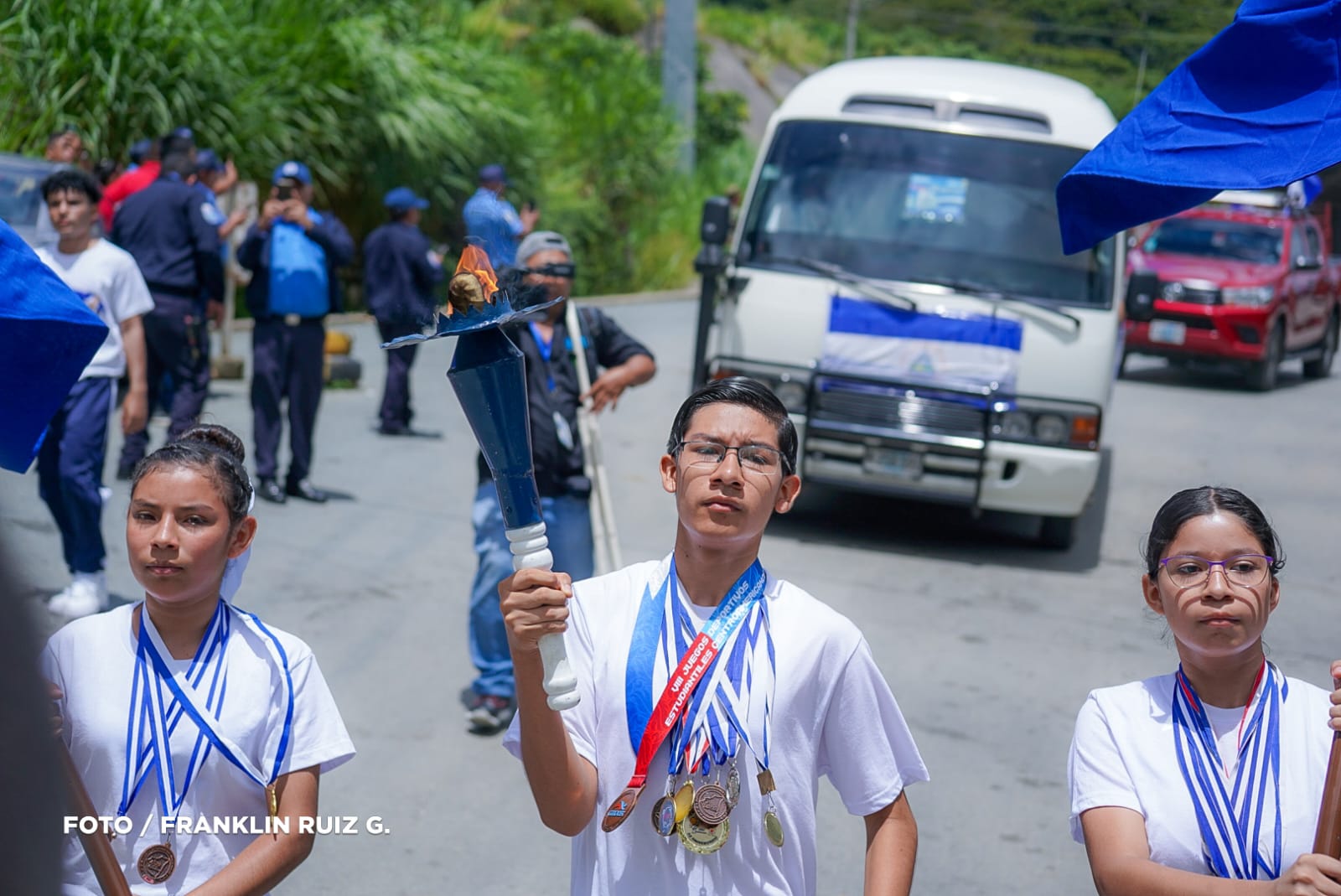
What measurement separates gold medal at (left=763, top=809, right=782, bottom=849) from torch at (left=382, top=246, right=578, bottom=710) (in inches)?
19.5

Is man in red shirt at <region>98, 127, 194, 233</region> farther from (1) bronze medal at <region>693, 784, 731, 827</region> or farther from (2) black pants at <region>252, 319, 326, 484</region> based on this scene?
(1) bronze medal at <region>693, 784, 731, 827</region>

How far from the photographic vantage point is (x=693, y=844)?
2652 mm

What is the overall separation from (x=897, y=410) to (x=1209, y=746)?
20.1 feet

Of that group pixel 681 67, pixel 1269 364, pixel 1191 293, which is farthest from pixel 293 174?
pixel 681 67

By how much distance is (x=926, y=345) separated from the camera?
8742 millimetres

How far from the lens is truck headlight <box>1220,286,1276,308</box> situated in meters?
Answer: 17.1

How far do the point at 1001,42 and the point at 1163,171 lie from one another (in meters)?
34.2

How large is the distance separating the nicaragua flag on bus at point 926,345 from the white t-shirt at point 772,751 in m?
6.09

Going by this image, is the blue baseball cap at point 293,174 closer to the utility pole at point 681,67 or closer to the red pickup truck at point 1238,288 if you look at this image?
the red pickup truck at point 1238,288

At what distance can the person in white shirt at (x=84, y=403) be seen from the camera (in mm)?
6652

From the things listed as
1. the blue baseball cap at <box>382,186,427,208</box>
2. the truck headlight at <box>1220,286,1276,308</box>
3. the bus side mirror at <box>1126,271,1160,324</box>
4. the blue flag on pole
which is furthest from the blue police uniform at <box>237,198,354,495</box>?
the truck headlight at <box>1220,286,1276,308</box>

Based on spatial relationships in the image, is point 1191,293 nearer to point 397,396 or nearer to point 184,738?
point 397,396

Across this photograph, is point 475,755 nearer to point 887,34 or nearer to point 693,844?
point 693,844

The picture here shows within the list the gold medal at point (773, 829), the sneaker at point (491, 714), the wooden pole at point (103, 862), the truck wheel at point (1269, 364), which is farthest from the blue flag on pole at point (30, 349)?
the truck wheel at point (1269, 364)
